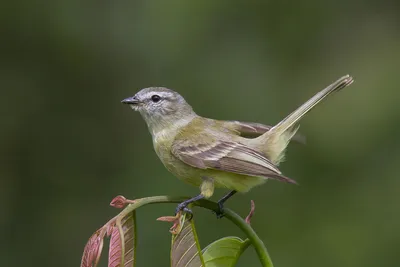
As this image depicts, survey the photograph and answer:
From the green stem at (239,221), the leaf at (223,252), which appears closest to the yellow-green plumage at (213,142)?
the leaf at (223,252)

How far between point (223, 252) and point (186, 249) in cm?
24

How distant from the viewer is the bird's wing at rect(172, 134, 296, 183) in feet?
11.3

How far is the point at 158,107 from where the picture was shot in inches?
160

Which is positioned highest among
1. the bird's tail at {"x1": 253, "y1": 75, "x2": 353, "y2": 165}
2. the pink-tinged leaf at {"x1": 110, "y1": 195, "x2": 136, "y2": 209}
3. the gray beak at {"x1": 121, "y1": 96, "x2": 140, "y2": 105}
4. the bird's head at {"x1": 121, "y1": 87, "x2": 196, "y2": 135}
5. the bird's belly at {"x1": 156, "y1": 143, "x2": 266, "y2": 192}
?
the pink-tinged leaf at {"x1": 110, "y1": 195, "x2": 136, "y2": 209}

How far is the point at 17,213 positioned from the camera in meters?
7.09

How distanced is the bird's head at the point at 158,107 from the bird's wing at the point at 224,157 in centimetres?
24

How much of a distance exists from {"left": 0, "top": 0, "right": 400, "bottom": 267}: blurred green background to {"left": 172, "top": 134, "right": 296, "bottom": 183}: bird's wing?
103 inches

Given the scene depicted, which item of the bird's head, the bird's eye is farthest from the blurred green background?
the bird's eye

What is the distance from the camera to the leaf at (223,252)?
2473mm

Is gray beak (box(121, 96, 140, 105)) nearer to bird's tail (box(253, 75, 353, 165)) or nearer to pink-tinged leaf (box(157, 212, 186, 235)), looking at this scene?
bird's tail (box(253, 75, 353, 165))

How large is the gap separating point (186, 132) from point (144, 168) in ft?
10.1

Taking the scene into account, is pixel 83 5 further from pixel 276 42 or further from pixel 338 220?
pixel 338 220

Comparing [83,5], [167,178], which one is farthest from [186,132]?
[83,5]

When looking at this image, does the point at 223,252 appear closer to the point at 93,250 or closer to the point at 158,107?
the point at 93,250
